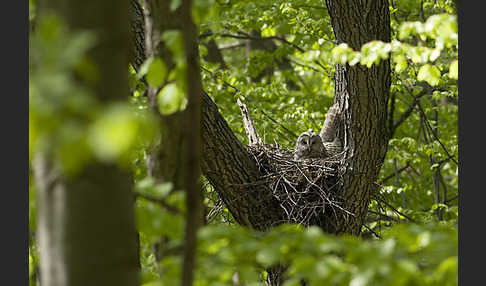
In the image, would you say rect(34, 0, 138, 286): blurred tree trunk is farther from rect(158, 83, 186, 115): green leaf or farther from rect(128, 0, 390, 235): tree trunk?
rect(128, 0, 390, 235): tree trunk

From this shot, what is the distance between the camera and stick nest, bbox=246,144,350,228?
14.6 feet

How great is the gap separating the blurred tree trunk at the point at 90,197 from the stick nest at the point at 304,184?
109 inches

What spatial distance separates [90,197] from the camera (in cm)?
155

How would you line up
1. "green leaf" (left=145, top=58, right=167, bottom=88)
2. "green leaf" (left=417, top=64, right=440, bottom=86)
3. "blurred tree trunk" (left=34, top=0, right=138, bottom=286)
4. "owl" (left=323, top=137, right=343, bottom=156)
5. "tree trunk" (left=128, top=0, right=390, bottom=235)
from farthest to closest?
"owl" (left=323, top=137, right=343, bottom=156) < "tree trunk" (left=128, top=0, right=390, bottom=235) < "green leaf" (left=417, top=64, right=440, bottom=86) < "green leaf" (left=145, top=58, right=167, bottom=88) < "blurred tree trunk" (left=34, top=0, right=138, bottom=286)

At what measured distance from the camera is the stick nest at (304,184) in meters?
4.45

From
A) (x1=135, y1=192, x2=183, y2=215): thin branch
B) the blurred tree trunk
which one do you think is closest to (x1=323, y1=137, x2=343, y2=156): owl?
(x1=135, y1=192, x2=183, y2=215): thin branch

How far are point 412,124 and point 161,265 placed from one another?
7.76 m

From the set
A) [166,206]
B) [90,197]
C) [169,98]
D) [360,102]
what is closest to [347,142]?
[360,102]

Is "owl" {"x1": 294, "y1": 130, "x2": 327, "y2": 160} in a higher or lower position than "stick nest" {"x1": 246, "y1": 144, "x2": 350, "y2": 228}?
higher

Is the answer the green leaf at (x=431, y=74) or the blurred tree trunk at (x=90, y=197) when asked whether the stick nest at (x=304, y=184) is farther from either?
the blurred tree trunk at (x=90, y=197)

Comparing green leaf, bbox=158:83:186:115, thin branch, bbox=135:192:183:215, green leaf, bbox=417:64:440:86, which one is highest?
green leaf, bbox=417:64:440:86

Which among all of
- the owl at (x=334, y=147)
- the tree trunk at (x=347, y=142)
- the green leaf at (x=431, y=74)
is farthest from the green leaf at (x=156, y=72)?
the owl at (x=334, y=147)

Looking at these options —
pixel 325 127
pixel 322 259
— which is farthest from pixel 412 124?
pixel 322 259

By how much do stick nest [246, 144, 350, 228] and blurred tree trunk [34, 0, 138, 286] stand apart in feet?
9.08
